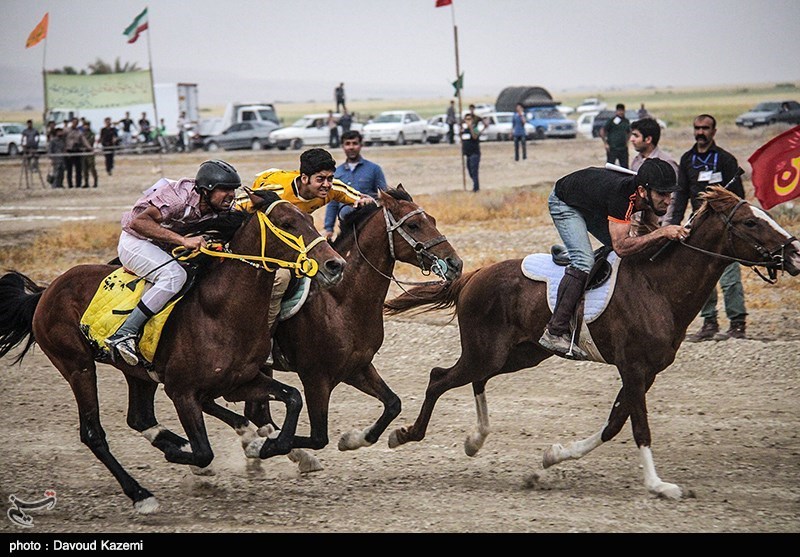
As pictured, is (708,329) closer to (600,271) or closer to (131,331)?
(600,271)

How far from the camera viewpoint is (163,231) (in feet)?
22.8

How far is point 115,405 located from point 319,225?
10.7 metres

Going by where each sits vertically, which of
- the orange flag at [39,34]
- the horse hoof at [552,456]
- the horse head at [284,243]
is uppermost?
the orange flag at [39,34]

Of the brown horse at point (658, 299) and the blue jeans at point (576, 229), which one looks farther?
the blue jeans at point (576, 229)

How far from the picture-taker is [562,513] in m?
6.60

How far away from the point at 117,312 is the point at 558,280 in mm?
3093

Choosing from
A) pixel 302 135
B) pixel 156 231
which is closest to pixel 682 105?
pixel 302 135

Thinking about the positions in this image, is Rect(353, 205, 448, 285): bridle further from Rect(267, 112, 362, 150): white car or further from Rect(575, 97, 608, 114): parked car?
Rect(575, 97, 608, 114): parked car

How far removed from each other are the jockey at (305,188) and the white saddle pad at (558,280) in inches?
50.9

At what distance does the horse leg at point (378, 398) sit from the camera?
768cm

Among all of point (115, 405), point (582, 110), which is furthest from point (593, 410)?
point (582, 110)

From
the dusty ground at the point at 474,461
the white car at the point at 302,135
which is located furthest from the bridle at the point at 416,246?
the white car at the point at 302,135

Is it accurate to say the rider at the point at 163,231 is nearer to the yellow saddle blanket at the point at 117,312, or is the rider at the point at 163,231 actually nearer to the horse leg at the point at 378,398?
the yellow saddle blanket at the point at 117,312
